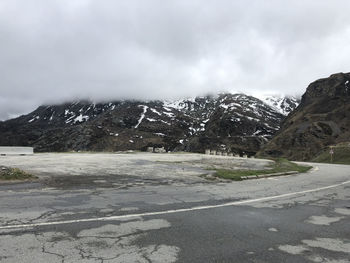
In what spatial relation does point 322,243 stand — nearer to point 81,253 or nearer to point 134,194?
point 81,253

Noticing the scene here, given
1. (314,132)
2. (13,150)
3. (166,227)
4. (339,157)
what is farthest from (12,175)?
(314,132)

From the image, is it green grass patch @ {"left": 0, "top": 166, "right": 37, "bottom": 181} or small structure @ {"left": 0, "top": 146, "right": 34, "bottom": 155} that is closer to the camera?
green grass patch @ {"left": 0, "top": 166, "right": 37, "bottom": 181}

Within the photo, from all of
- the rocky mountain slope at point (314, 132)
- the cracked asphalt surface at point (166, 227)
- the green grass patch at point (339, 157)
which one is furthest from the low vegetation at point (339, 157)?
the cracked asphalt surface at point (166, 227)

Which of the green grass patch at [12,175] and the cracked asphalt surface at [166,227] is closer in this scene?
the cracked asphalt surface at [166,227]

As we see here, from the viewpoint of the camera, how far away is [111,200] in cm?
1135

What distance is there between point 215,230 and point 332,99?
197m

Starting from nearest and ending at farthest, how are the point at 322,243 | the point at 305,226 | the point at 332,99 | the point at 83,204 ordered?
the point at 322,243, the point at 305,226, the point at 83,204, the point at 332,99

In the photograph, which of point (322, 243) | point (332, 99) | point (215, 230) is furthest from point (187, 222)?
point (332, 99)

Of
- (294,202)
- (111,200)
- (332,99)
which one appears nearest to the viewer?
(111,200)

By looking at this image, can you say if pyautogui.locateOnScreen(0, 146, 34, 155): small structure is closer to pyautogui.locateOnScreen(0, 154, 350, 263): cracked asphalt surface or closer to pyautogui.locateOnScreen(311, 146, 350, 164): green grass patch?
pyautogui.locateOnScreen(0, 154, 350, 263): cracked asphalt surface

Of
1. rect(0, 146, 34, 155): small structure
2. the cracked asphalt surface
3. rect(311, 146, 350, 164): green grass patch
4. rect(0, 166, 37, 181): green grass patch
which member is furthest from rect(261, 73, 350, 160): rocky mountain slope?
the cracked asphalt surface

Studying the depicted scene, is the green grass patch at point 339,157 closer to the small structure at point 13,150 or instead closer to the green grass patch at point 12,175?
the small structure at point 13,150

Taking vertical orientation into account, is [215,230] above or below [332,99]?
below

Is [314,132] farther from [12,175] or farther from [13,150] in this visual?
[12,175]
